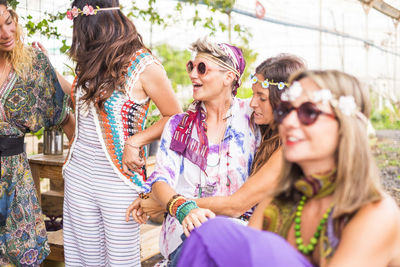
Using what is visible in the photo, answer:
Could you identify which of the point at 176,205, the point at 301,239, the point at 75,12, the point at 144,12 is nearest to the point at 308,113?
the point at 301,239

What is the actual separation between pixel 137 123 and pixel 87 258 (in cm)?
73

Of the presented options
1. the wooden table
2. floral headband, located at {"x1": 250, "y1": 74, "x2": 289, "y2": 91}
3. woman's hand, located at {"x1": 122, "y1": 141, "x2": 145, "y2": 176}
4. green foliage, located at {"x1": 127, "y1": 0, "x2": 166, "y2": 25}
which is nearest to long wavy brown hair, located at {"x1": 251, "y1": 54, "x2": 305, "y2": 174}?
floral headband, located at {"x1": 250, "y1": 74, "x2": 289, "y2": 91}

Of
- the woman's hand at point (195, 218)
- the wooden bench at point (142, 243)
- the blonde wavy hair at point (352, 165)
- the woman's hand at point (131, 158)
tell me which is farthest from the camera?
the wooden bench at point (142, 243)

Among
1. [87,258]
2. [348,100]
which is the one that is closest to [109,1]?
[87,258]

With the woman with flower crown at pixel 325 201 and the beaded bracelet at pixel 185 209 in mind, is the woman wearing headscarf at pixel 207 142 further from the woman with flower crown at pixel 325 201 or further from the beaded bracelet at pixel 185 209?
the woman with flower crown at pixel 325 201

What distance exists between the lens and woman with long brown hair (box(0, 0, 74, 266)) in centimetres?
256

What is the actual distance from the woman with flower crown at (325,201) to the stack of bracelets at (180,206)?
53cm

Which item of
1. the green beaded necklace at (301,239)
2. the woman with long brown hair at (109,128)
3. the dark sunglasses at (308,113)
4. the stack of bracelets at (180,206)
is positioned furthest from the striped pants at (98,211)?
the dark sunglasses at (308,113)

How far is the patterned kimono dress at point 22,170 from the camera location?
8.45 ft

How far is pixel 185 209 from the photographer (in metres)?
1.92

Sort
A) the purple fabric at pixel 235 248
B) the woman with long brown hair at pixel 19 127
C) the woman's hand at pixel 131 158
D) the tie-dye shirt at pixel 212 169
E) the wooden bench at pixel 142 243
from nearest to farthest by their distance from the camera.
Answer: the purple fabric at pixel 235 248
the tie-dye shirt at pixel 212 169
the woman's hand at pixel 131 158
the woman with long brown hair at pixel 19 127
the wooden bench at pixel 142 243

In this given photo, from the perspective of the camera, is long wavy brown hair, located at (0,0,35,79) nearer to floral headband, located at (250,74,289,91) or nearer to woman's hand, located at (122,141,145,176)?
woman's hand, located at (122,141,145,176)

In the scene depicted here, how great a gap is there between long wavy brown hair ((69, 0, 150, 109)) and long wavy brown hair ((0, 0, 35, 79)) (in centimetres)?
39

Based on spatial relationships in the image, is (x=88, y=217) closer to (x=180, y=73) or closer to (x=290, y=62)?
(x=290, y=62)
